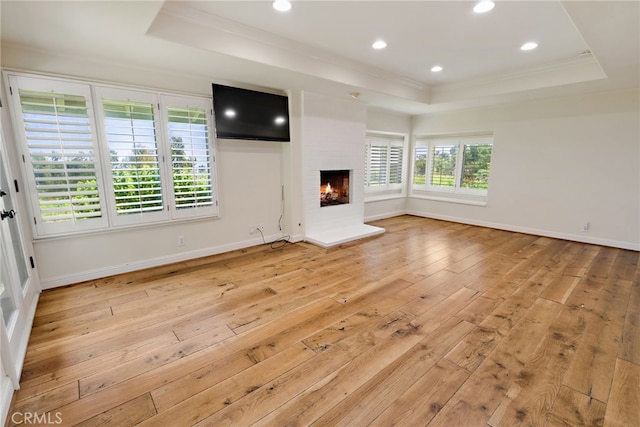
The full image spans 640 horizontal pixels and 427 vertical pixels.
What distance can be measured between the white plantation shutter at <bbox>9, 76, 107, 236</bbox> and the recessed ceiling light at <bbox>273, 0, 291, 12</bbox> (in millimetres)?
2140

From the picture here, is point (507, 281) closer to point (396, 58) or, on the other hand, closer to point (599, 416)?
point (599, 416)

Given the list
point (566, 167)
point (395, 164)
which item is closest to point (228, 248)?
point (395, 164)

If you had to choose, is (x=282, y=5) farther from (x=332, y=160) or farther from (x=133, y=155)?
(x=332, y=160)

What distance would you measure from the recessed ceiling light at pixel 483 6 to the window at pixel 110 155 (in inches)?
122

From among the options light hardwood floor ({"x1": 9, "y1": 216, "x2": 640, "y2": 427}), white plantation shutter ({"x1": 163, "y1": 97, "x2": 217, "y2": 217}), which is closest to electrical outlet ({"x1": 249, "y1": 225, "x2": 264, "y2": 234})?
white plantation shutter ({"x1": 163, "y1": 97, "x2": 217, "y2": 217})

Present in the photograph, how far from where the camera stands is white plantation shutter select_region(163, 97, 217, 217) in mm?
3555

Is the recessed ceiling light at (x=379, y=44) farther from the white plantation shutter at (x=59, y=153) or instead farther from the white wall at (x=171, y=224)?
the white plantation shutter at (x=59, y=153)

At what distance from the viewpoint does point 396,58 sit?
376 centimetres

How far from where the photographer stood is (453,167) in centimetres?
646

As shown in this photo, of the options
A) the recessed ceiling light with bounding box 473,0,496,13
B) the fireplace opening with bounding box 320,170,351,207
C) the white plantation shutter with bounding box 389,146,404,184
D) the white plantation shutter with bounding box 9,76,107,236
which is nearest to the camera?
the recessed ceiling light with bounding box 473,0,496,13

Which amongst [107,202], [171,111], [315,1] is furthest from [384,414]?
[171,111]

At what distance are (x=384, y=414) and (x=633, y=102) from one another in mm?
5580

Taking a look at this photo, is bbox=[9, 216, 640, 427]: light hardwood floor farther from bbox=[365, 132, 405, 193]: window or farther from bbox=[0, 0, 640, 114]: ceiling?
bbox=[365, 132, 405, 193]: window

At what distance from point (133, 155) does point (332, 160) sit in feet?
9.51
